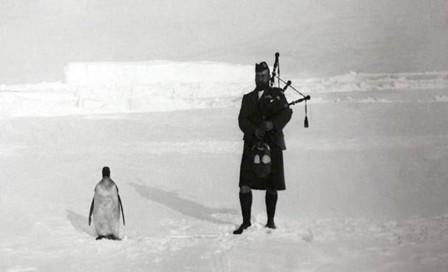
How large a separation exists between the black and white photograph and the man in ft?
0.34

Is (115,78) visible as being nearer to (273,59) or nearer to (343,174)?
(273,59)

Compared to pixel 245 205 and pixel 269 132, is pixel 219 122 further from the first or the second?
pixel 245 205

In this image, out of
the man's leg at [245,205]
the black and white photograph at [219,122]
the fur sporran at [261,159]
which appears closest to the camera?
the fur sporran at [261,159]

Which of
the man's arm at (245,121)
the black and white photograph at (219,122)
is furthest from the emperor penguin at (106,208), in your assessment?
the man's arm at (245,121)

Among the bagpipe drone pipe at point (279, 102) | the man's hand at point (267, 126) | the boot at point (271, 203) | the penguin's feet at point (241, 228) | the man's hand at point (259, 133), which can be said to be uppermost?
the bagpipe drone pipe at point (279, 102)

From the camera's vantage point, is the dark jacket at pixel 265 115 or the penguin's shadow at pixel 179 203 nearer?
the dark jacket at pixel 265 115

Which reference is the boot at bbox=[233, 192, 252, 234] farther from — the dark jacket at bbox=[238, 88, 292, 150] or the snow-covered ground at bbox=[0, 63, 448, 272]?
the dark jacket at bbox=[238, 88, 292, 150]

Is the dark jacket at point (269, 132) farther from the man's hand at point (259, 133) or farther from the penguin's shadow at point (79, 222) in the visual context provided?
the penguin's shadow at point (79, 222)

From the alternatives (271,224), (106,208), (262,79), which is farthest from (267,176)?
(106,208)

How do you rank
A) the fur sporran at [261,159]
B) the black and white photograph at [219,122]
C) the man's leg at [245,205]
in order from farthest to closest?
1. the black and white photograph at [219,122]
2. the man's leg at [245,205]
3. the fur sporran at [261,159]

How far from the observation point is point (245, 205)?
3723 mm

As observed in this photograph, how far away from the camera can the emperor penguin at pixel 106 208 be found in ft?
12.3

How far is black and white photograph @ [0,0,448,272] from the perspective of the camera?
3.82 m

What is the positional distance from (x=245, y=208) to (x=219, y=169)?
11.0 inches
